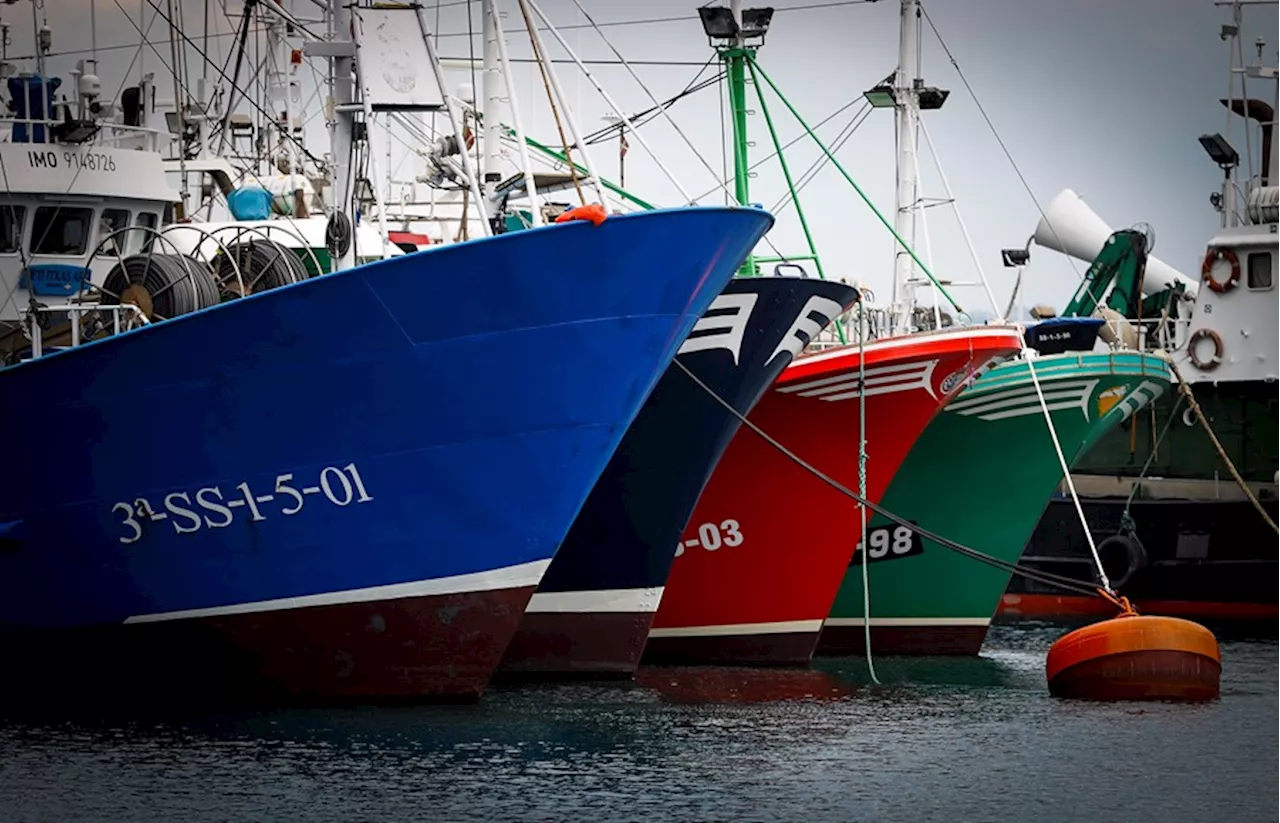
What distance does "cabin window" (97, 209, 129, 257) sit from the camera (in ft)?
64.6

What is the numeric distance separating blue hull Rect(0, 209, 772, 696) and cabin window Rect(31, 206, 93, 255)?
3154 mm

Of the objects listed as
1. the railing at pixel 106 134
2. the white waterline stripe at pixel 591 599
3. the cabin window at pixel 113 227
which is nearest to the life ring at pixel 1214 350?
the white waterline stripe at pixel 591 599

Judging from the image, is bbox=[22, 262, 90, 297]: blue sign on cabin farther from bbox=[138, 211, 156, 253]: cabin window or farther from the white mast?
the white mast

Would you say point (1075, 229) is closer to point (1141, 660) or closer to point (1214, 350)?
point (1214, 350)

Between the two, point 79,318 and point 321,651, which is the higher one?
point 79,318

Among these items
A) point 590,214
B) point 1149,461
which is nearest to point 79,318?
point 590,214

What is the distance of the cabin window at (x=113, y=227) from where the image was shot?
19688 mm

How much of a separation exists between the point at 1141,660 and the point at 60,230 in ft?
33.4

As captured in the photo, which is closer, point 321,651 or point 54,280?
point 321,651

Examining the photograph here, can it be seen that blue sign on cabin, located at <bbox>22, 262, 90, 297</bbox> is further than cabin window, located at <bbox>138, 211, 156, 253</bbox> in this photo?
No

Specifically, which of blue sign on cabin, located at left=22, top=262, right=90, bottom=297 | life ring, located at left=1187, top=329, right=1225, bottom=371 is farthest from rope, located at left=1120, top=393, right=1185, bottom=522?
blue sign on cabin, located at left=22, top=262, right=90, bottom=297

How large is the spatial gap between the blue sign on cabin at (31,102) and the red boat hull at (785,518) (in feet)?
23.7

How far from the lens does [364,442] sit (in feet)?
52.4

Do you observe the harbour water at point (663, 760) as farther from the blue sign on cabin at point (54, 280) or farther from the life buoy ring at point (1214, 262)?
the life buoy ring at point (1214, 262)
